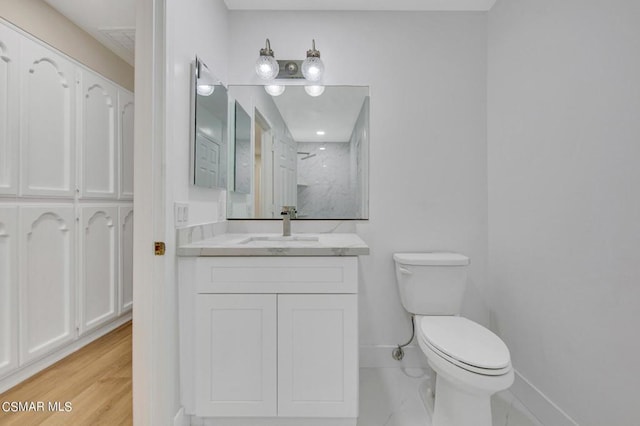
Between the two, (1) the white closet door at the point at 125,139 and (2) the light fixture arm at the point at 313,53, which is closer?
(2) the light fixture arm at the point at 313,53

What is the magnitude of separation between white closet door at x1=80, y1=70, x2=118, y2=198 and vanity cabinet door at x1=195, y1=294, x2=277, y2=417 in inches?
64.8

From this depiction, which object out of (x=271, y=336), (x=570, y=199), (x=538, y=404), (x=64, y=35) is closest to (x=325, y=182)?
(x=271, y=336)

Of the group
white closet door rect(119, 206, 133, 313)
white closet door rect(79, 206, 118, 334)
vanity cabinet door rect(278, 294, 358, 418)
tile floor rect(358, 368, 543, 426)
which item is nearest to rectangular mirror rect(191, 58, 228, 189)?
vanity cabinet door rect(278, 294, 358, 418)

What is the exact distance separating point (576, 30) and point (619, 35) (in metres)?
0.23

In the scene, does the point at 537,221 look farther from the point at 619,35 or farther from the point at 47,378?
the point at 47,378

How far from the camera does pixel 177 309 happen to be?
4.27 ft

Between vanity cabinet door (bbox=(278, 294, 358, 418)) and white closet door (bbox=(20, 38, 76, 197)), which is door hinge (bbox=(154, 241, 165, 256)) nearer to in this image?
vanity cabinet door (bbox=(278, 294, 358, 418))

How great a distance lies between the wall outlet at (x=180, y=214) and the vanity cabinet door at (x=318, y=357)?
60 cm

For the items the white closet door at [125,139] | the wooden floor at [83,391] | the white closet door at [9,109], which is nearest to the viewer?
the wooden floor at [83,391]

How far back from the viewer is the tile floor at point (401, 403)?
1.43 meters

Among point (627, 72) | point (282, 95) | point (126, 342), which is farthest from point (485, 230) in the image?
point (126, 342)

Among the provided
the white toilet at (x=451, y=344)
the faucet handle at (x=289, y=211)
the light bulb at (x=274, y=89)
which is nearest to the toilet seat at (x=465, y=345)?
the white toilet at (x=451, y=344)

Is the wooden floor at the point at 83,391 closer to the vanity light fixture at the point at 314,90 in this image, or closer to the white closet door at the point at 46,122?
the white closet door at the point at 46,122

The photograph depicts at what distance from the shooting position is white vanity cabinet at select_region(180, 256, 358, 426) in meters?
1.29
